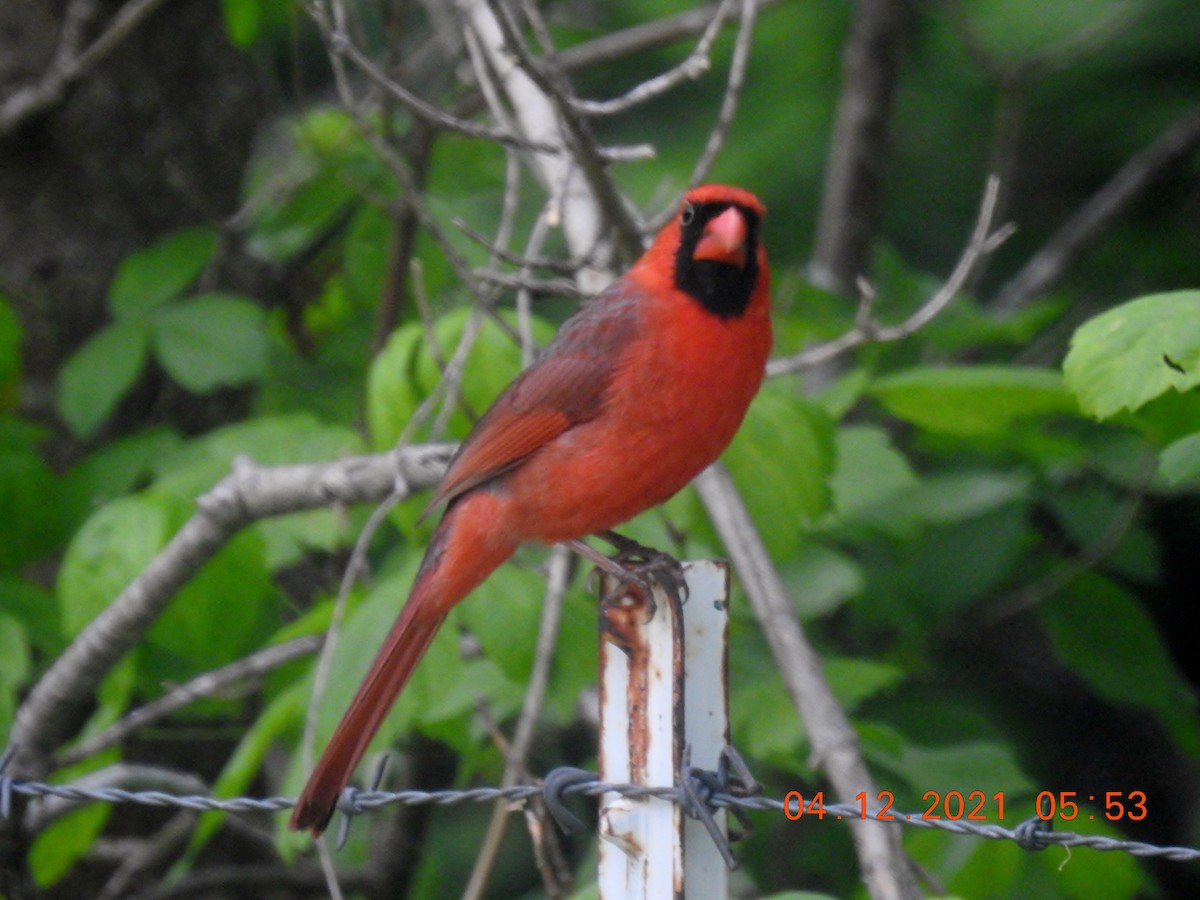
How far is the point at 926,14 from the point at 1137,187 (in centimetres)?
113

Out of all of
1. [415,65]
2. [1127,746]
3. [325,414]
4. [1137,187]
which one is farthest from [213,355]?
[1127,746]

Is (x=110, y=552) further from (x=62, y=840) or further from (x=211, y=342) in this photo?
(x=62, y=840)

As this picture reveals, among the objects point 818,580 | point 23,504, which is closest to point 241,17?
point 23,504

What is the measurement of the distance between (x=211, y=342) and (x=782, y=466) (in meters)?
1.42

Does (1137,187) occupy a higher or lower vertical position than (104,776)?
higher

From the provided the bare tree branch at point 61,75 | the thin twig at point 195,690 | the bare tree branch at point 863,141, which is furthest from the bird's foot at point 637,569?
the bare tree branch at point 863,141

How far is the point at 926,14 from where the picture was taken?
570cm

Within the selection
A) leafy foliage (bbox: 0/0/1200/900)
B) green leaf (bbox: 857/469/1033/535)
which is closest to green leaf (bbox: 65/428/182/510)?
leafy foliage (bbox: 0/0/1200/900)

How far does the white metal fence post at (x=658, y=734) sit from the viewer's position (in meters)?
1.97

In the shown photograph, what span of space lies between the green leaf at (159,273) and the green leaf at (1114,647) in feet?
7.16

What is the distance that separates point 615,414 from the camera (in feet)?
8.99

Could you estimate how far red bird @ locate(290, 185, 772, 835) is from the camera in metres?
2.66

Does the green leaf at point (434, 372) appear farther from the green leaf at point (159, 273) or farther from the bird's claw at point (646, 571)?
the green leaf at point (159, 273)

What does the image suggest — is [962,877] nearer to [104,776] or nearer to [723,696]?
[723,696]
